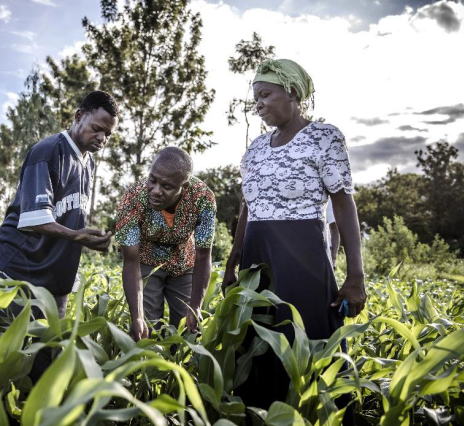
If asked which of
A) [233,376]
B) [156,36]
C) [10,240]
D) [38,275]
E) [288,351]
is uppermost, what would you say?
[156,36]

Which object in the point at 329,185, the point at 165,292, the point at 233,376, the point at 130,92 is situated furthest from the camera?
the point at 130,92

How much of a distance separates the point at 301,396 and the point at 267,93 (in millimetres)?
1258

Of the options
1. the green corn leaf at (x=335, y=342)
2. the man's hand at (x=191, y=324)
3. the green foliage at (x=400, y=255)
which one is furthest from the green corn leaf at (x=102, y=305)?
the green foliage at (x=400, y=255)

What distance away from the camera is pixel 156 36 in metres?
15.5

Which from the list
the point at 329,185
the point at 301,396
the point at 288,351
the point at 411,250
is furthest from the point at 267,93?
the point at 411,250

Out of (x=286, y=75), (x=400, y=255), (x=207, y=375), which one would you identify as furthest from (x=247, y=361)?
(x=400, y=255)

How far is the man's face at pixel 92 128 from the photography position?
7.20 feet

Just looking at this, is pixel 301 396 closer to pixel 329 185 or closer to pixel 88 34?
pixel 329 185

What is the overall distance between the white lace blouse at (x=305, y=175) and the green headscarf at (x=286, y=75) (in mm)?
210

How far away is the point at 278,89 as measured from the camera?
2016 millimetres

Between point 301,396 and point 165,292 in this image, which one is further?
point 165,292

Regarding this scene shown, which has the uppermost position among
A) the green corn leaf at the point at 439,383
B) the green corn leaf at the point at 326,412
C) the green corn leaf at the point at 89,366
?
the green corn leaf at the point at 89,366

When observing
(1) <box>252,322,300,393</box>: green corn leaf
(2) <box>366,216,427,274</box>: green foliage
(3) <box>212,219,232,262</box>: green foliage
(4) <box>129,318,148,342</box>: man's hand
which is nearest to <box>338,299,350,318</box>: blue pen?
(1) <box>252,322,300,393</box>: green corn leaf

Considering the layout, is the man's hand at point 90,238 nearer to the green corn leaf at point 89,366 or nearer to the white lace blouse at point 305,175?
the white lace blouse at point 305,175
